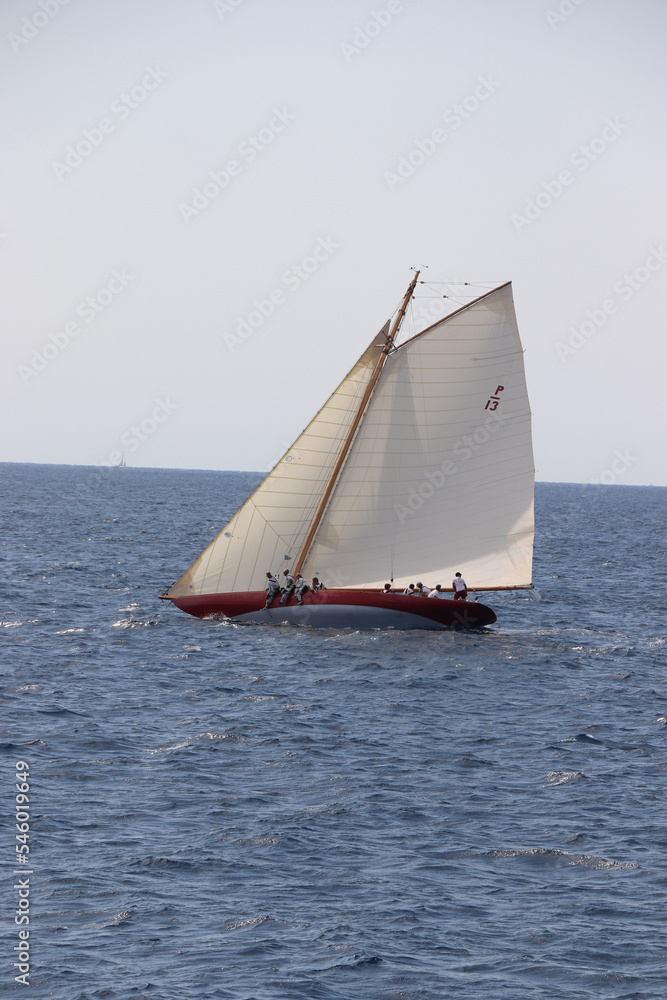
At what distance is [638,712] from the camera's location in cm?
3491

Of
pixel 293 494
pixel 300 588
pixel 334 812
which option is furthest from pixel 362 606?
pixel 334 812

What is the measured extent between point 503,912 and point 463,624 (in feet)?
86.1

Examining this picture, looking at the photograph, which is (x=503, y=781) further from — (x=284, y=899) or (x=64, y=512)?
(x=64, y=512)

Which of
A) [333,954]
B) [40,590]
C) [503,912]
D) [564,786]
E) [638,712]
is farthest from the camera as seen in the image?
[40,590]

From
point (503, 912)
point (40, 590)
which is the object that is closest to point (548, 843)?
point (503, 912)

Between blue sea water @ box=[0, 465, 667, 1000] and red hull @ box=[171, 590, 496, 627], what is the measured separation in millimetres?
802

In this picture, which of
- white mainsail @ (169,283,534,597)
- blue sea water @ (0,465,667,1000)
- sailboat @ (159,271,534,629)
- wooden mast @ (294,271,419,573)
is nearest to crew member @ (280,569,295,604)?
sailboat @ (159,271,534,629)

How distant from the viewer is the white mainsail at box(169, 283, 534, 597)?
1741 inches

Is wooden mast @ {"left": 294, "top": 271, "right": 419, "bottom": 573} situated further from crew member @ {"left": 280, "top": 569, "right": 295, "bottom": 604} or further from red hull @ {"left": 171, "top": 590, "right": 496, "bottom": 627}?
red hull @ {"left": 171, "top": 590, "right": 496, "bottom": 627}

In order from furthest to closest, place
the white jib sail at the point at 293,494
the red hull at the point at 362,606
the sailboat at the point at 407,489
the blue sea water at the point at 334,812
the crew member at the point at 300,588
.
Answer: the white jib sail at the point at 293,494
the crew member at the point at 300,588
the sailboat at the point at 407,489
the red hull at the point at 362,606
the blue sea water at the point at 334,812
